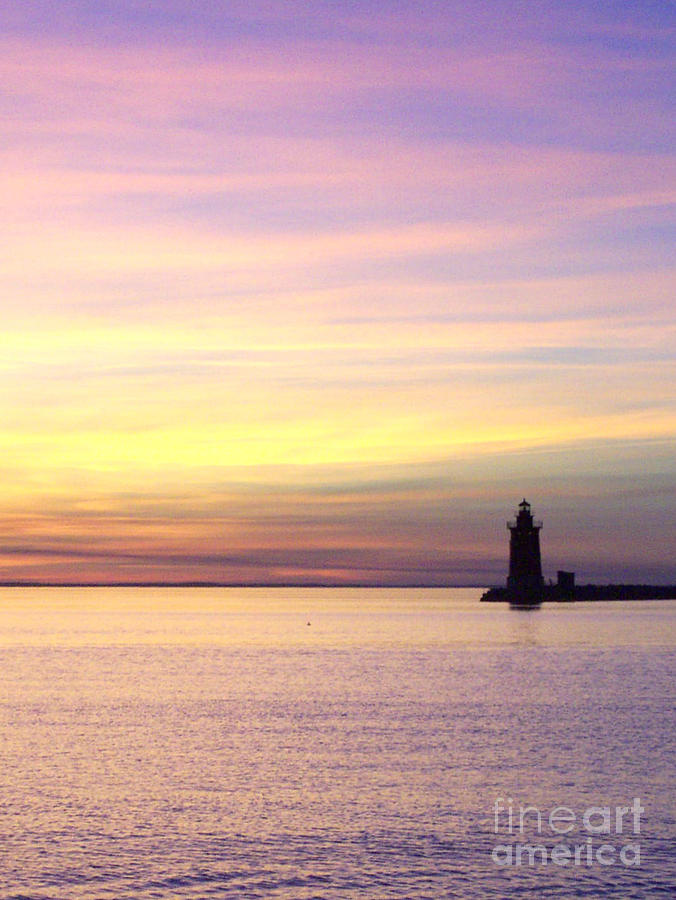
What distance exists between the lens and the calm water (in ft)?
72.1

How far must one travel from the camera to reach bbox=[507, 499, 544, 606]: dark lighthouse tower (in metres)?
129

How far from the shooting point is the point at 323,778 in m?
30.6

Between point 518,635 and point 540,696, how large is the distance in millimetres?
53211

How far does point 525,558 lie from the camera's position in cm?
13362

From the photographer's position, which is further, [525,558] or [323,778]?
[525,558]

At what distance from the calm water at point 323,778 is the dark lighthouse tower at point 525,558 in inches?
2507

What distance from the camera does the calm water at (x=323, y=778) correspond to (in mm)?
21969

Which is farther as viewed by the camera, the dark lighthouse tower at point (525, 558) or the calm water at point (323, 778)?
the dark lighthouse tower at point (525, 558)

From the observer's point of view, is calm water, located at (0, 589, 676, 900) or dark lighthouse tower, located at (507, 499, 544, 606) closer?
calm water, located at (0, 589, 676, 900)

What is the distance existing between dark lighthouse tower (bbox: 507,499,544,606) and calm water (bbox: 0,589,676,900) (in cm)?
6367

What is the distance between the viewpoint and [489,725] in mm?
41094

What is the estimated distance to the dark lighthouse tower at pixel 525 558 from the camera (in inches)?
5094

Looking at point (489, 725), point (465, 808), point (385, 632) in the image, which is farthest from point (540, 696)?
point (385, 632)

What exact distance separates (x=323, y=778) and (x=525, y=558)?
347ft
